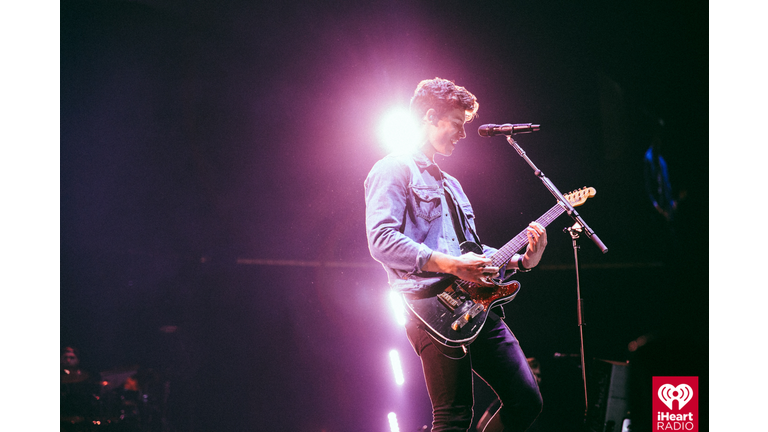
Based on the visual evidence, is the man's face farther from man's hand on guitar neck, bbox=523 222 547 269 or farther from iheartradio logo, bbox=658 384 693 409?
iheartradio logo, bbox=658 384 693 409

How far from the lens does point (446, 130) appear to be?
2229 mm

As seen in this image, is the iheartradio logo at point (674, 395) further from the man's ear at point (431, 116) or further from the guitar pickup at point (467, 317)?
the man's ear at point (431, 116)

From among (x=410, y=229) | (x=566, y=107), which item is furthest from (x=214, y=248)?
(x=566, y=107)

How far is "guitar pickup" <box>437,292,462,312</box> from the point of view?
186cm

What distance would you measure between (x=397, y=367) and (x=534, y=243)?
5.71 feet

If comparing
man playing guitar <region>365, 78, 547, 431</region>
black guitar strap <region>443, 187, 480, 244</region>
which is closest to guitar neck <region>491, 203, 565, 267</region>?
man playing guitar <region>365, 78, 547, 431</region>

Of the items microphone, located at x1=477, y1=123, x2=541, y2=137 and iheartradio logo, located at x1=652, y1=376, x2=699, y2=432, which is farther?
iheartradio logo, located at x1=652, y1=376, x2=699, y2=432

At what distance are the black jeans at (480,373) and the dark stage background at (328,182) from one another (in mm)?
1719

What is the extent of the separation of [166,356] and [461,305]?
3045 millimetres

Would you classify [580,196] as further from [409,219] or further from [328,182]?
[328,182]

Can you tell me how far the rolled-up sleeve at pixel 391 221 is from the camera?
1.79 meters

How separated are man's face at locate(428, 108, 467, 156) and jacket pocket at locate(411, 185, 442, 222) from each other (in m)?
0.28

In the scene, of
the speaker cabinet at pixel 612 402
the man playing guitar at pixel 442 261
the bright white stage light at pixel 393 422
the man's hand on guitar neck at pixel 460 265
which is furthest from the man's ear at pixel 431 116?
the speaker cabinet at pixel 612 402
